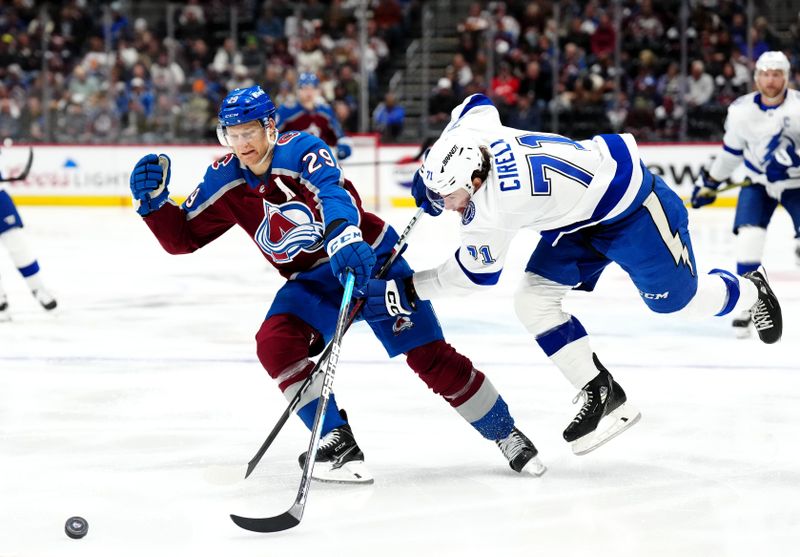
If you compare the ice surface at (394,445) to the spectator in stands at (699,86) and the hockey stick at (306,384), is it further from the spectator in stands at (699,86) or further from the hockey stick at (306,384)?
the spectator in stands at (699,86)

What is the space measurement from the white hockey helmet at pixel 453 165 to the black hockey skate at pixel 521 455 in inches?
28.2

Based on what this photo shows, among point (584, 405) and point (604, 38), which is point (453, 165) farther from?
point (604, 38)

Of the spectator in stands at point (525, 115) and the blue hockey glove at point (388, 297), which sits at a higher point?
the blue hockey glove at point (388, 297)

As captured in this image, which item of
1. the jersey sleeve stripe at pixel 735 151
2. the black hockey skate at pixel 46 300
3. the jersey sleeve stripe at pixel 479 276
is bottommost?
the black hockey skate at pixel 46 300

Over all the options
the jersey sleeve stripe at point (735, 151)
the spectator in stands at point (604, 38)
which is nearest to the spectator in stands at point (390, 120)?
A: the spectator in stands at point (604, 38)

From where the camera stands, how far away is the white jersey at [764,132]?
16.3ft

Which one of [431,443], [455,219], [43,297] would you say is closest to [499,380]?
[431,443]

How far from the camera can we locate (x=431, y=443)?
3.30 m

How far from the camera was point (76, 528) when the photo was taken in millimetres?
2475

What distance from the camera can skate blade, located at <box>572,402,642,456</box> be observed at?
305 centimetres

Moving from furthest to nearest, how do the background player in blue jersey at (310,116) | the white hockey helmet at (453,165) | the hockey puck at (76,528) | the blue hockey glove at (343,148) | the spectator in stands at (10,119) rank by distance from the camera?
1. the spectator in stands at (10,119)
2. the blue hockey glove at (343,148)
3. the background player in blue jersey at (310,116)
4. the white hockey helmet at (453,165)
5. the hockey puck at (76,528)

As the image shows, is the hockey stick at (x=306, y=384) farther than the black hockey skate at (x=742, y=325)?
No

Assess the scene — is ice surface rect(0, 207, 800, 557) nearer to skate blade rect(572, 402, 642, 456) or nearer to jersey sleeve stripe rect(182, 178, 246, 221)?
skate blade rect(572, 402, 642, 456)

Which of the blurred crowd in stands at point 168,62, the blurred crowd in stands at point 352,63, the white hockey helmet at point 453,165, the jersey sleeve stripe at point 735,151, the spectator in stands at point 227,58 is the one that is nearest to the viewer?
the white hockey helmet at point 453,165
